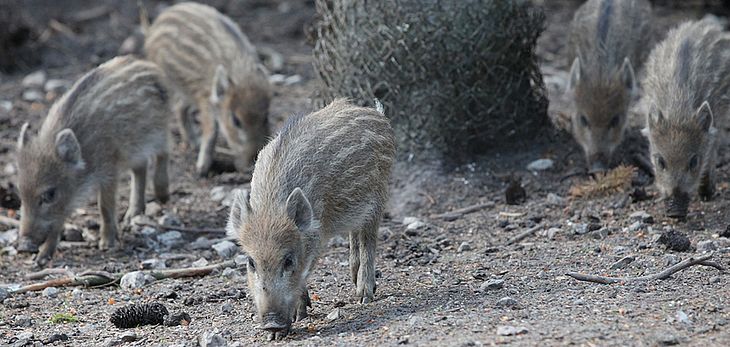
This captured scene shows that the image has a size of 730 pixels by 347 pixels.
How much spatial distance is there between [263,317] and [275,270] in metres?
0.22

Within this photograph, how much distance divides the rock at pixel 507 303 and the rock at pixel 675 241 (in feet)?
4.04

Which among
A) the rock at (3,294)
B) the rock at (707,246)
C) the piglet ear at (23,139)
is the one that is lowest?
the rock at (3,294)

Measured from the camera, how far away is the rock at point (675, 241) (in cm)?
585

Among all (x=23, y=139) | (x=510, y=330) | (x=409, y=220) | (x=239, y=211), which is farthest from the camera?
(x=23, y=139)

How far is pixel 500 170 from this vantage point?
7.70 meters

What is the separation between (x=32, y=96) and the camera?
10242 millimetres

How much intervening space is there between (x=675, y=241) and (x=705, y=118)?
136 cm

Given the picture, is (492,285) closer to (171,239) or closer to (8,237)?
(171,239)

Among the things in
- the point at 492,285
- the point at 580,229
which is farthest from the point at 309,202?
the point at 580,229

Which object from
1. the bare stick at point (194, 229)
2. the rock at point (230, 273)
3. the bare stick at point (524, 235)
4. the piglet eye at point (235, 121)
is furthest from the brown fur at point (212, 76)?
the bare stick at point (524, 235)

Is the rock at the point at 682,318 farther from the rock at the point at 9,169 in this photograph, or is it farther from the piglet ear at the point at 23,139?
the rock at the point at 9,169

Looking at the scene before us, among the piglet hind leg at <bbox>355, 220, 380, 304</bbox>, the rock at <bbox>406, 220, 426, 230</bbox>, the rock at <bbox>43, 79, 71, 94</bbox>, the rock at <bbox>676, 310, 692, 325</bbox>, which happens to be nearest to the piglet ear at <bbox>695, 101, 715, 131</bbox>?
the rock at <bbox>406, 220, 426, 230</bbox>

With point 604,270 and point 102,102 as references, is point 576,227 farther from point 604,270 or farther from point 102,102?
point 102,102

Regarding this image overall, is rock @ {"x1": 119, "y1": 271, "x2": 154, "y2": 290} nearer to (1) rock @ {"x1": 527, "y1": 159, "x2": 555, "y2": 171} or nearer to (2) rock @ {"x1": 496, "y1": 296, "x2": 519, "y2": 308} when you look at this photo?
(2) rock @ {"x1": 496, "y1": 296, "x2": 519, "y2": 308}
